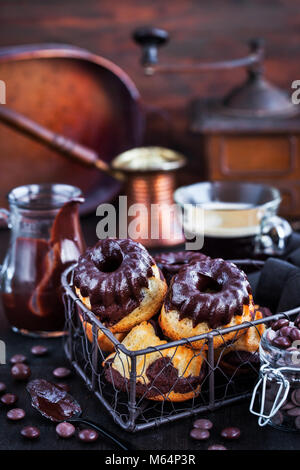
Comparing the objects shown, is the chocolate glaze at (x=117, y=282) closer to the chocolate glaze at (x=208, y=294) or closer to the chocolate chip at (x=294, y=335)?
the chocolate glaze at (x=208, y=294)

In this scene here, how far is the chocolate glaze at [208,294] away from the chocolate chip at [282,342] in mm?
59

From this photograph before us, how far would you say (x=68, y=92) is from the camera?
1.78m

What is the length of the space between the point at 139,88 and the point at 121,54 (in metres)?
0.12

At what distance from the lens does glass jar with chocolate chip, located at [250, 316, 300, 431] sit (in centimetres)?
79

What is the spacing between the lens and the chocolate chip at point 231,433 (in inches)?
31.2

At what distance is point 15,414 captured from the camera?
85 cm

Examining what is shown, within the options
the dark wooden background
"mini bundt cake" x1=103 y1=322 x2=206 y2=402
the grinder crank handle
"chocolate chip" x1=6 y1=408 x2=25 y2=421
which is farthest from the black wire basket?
the dark wooden background

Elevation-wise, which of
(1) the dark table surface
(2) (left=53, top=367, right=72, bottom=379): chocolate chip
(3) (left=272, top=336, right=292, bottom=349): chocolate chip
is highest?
(3) (left=272, top=336, right=292, bottom=349): chocolate chip

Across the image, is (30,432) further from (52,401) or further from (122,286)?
(122,286)

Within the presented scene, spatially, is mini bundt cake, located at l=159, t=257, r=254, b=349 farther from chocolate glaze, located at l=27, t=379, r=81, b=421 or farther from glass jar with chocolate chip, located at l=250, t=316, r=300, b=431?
chocolate glaze, located at l=27, t=379, r=81, b=421

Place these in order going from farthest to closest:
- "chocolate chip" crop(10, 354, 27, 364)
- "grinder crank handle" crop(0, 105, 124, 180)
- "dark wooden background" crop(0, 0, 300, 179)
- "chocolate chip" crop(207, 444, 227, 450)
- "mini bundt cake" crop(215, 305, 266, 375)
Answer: "dark wooden background" crop(0, 0, 300, 179), "grinder crank handle" crop(0, 105, 124, 180), "chocolate chip" crop(10, 354, 27, 364), "mini bundt cake" crop(215, 305, 266, 375), "chocolate chip" crop(207, 444, 227, 450)
